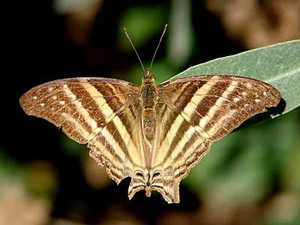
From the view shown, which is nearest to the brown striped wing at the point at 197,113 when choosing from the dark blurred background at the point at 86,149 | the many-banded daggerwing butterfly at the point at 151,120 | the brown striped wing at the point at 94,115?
the many-banded daggerwing butterfly at the point at 151,120

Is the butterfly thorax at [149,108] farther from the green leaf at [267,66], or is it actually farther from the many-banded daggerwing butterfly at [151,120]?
the green leaf at [267,66]

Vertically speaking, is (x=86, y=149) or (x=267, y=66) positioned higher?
(x=267, y=66)

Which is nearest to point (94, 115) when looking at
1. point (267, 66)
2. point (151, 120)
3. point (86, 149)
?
point (151, 120)

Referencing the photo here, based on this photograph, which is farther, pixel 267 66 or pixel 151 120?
pixel 151 120

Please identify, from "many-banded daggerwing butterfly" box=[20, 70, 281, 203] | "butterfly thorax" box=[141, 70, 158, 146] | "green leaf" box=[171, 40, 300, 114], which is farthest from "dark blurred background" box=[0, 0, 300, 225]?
"green leaf" box=[171, 40, 300, 114]

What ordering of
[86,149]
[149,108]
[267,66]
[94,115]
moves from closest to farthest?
[267,66] → [94,115] → [149,108] → [86,149]

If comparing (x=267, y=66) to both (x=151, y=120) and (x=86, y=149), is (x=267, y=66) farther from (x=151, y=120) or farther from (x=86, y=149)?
(x=86, y=149)

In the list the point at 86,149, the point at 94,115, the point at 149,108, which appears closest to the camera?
the point at 94,115
